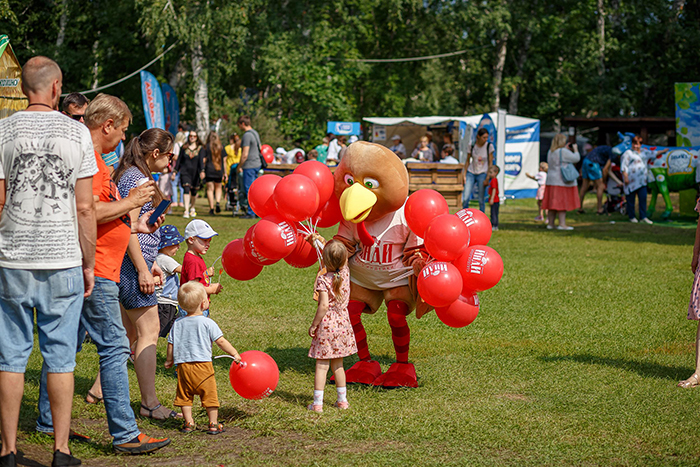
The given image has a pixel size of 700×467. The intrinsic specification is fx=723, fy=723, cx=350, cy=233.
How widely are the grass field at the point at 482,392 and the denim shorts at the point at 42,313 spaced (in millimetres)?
781

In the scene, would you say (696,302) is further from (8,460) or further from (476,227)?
(8,460)

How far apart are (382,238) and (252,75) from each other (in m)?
31.0

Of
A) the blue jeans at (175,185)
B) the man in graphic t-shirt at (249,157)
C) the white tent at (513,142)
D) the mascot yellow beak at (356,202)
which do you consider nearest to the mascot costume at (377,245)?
the mascot yellow beak at (356,202)

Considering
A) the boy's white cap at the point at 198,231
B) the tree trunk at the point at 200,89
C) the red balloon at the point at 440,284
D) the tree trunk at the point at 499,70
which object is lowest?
the red balloon at the point at 440,284

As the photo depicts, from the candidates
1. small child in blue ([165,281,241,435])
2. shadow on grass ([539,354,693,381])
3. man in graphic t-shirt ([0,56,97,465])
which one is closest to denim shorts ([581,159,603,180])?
shadow on grass ([539,354,693,381])

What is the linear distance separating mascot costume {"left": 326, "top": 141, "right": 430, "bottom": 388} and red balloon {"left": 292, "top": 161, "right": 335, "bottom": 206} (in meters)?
0.07

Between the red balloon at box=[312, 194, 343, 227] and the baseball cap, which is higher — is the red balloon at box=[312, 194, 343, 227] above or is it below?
above

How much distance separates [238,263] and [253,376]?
1275 mm

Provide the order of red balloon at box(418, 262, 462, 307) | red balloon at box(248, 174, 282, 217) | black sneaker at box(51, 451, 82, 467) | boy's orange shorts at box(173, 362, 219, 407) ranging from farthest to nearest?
red balloon at box(248, 174, 282, 217) → red balloon at box(418, 262, 462, 307) → boy's orange shorts at box(173, 362, 219, 407) → black sneaker at box(51, 451, 82, 467)

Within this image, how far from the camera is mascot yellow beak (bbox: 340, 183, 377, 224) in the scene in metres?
5.26

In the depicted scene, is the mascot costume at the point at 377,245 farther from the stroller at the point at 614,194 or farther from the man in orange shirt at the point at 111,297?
the stroller at the point at 614,194

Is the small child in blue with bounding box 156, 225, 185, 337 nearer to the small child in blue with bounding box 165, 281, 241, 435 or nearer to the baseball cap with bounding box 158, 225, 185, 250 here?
the baseball cap with bounding box 158, 225, 185, 250

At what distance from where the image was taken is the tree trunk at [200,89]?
28430mm

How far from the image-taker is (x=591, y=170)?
20281 millimetres
